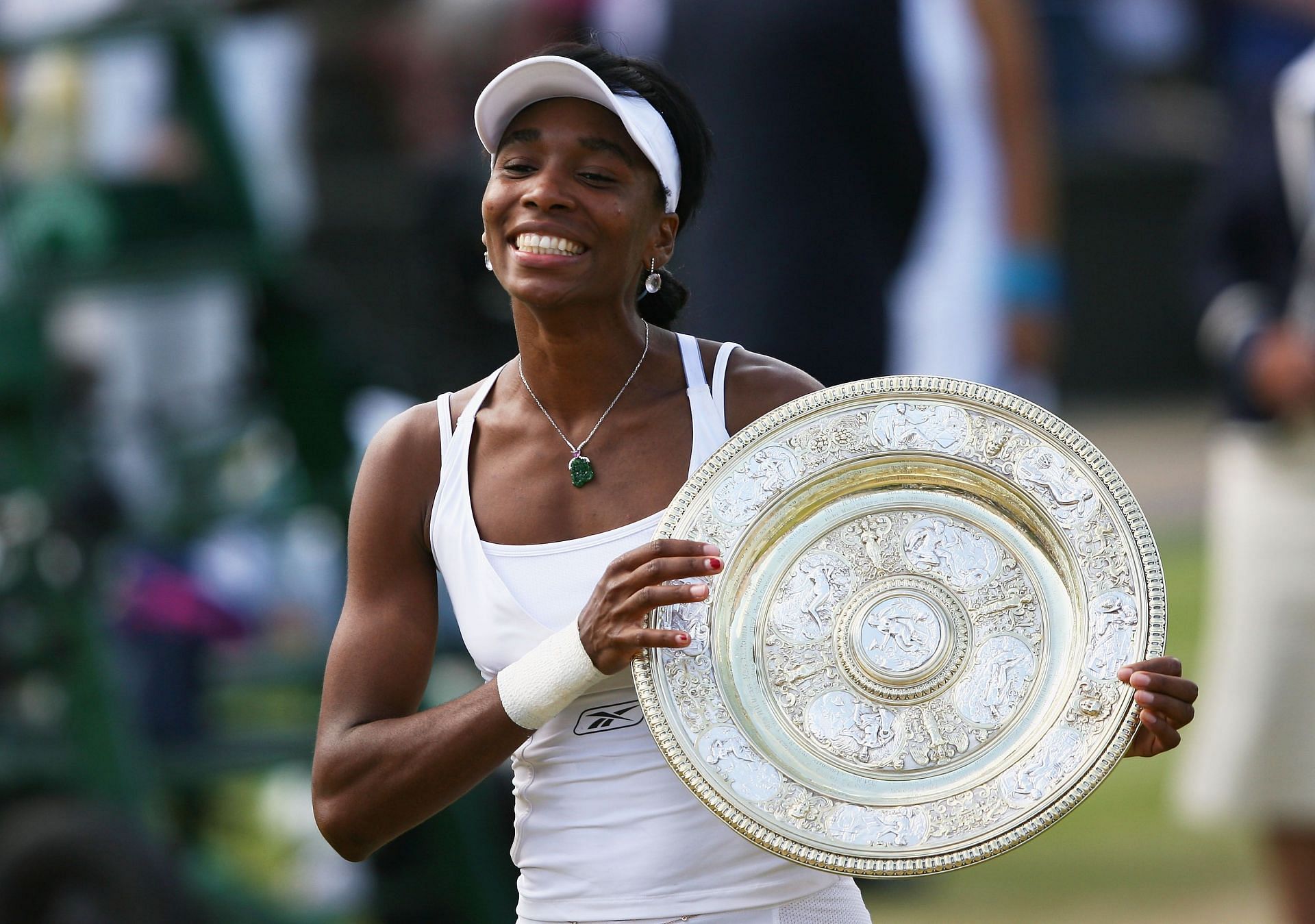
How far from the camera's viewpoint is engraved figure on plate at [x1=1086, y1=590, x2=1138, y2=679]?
2.30m

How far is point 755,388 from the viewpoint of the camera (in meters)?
2.54

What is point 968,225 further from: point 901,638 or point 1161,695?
point 1161,695

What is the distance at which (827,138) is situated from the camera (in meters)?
4.36

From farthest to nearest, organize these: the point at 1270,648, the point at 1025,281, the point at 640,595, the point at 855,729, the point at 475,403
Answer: the point at 1270,648
the point at 1025,281
the point at 475,403
the point at 855,729
the point at 640,595

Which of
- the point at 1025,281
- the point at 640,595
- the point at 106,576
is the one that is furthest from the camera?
the point at 106,576

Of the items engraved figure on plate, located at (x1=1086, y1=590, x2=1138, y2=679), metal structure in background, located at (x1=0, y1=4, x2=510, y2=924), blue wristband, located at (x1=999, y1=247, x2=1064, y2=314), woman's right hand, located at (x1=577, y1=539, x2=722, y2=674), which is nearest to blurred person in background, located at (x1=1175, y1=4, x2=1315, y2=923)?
blue wristband, located at (x1=999, y1=247, x2=1064, y2=314)

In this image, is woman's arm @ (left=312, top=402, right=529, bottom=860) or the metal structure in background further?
the metal structure in background

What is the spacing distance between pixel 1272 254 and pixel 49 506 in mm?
2980

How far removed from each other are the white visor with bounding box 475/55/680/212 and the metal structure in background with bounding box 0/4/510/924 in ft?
9.00

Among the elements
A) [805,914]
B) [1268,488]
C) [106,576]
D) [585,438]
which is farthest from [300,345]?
[805,914]

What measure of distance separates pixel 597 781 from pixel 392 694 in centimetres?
27

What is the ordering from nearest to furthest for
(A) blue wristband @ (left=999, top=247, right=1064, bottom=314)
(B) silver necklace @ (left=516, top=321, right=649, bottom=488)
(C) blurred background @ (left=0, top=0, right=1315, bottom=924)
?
1. (B) silver necklace @ (left=516, top=321, right=649, bottom=488)
2. (C) blurred background @ (left=0, top=0, right=1315, bottom=924)
3. (A) blue wristband @ (left=999, top=247, right=1064, bottom=314)

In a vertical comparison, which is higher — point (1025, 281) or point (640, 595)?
point (1025, 281)

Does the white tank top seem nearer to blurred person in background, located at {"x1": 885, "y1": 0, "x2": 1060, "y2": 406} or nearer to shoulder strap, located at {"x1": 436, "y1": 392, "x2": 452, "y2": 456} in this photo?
shoulder strap, located at {"x1": 436, "y1": 392, "x2": 452, "y2": 456}
